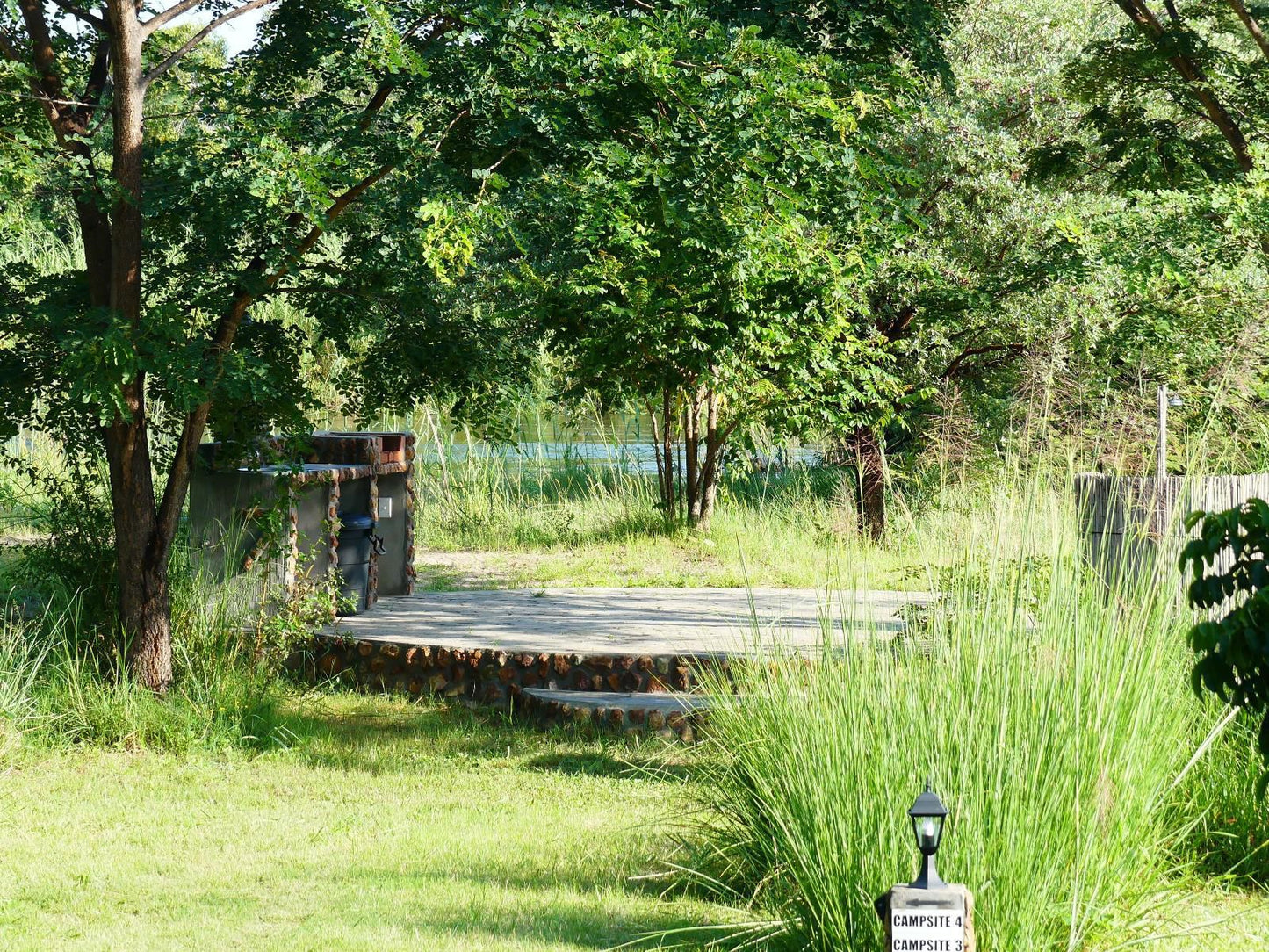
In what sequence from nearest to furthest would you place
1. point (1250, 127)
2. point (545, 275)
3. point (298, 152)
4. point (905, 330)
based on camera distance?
point (298, 152) → point (1250, 127) → point (545, 275) → point (905, 330)

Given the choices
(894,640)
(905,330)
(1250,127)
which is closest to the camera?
(894,640)

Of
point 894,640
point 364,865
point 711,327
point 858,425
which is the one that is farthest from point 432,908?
point 858,425

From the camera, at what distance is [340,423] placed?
2170cm

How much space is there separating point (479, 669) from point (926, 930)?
5.07 metres

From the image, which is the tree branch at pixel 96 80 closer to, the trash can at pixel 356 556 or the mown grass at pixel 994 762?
the trash can at pixel 356 556

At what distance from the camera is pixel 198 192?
625 cm

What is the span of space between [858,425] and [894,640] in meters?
9.48

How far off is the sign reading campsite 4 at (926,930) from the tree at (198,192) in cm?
390

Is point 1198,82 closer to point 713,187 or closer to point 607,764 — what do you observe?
point 713,187

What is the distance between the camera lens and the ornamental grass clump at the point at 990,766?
11.1 ft

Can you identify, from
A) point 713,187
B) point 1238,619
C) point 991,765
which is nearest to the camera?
point 1238,619

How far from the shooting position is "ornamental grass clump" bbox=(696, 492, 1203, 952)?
3.38 m

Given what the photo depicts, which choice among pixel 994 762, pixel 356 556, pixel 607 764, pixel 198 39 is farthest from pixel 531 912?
pixel 356 556

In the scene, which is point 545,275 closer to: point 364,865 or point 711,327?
point 711,327
